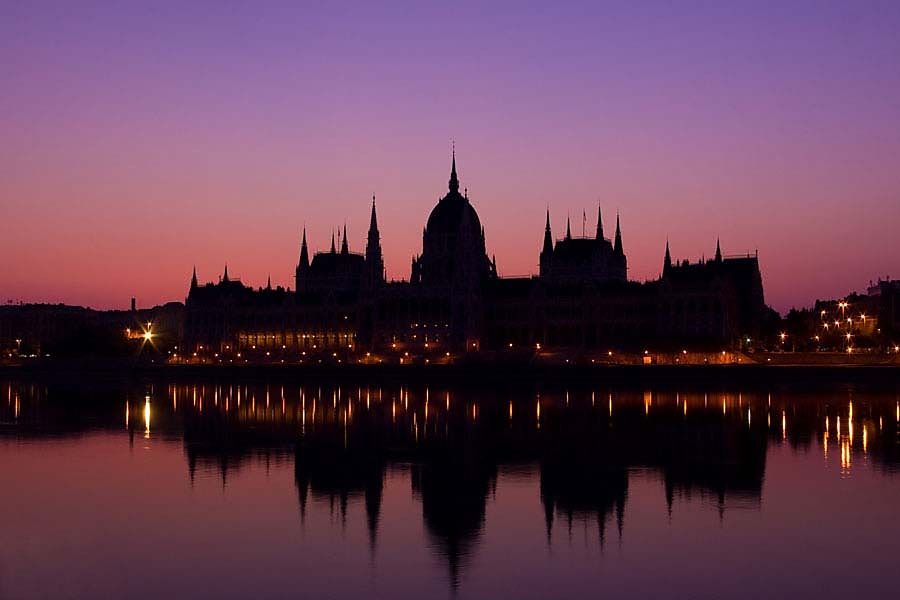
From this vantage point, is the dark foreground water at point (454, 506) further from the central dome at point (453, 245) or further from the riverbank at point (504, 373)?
the central dome at point (453, 245)

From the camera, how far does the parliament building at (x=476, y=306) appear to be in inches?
4801

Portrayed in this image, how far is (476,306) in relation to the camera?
134 meters

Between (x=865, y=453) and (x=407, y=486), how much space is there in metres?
17.3

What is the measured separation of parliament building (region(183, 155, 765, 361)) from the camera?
122m

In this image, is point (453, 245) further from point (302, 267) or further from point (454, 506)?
point (454, 506)

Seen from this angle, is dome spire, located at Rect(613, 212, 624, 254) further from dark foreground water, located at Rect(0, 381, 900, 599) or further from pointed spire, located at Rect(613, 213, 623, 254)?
dark foreground water, located at Rect(0, 381, 900, 599)

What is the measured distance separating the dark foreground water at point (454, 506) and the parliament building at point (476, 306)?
217 ft

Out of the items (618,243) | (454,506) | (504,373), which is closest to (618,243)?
(618,243)

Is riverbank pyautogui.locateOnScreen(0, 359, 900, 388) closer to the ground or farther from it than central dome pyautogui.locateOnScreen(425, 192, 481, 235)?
closer to the ground

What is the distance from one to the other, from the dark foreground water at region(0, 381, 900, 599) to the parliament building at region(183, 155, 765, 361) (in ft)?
217

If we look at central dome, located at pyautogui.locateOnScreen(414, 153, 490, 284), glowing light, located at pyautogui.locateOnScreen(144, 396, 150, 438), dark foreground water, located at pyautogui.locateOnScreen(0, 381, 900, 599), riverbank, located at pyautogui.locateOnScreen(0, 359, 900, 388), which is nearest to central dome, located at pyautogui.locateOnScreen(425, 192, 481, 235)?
central dome, located at pyautogui.locateOnScreen(414, 153, 490, 284)

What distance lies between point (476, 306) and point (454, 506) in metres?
104

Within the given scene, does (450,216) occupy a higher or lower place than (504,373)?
higher

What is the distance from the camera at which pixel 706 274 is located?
12269cm
